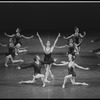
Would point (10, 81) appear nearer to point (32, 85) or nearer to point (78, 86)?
point (32, 85)

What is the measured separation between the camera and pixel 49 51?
15.1 m

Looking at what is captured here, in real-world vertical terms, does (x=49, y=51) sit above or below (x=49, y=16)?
below

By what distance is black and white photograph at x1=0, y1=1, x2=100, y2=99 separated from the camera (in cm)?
1408

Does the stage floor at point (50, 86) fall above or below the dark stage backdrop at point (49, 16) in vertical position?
below

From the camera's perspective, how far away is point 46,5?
2709cm

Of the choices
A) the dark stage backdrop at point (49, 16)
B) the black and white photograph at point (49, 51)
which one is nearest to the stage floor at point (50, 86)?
the black and white photograph at point (49, 51)

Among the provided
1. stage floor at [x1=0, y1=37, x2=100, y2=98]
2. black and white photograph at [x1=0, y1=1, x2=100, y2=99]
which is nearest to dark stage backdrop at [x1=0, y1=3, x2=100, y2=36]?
black and white photograph at [x1=0, y1=1, x2=100, y2=99]

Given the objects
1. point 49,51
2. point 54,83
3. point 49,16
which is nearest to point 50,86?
point 54,83

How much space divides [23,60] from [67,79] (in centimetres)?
347

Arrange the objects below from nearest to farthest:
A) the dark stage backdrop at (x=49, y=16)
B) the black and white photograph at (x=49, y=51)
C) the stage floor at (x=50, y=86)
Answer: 1. the stage floor at (x=50, y=86)
2. the black and white photograph at (x=49, y=51)
3. the dark stage backdrop at (x=49, y=16)

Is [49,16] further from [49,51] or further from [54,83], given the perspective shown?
[54,83]

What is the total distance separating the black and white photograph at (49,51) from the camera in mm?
14078

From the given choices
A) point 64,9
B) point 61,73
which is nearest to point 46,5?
point 64,9

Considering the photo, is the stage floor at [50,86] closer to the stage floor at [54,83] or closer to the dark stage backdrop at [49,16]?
the stage floor at [54,83]
